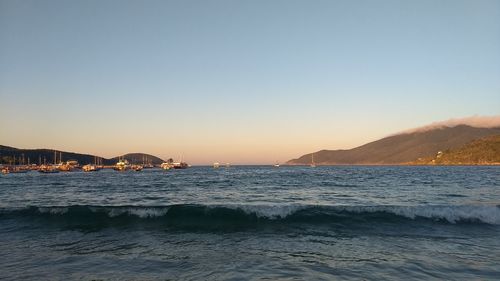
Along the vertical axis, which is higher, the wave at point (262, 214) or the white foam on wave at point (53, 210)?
the white foam on wave at point (53, 210)

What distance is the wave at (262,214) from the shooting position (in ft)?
62.5

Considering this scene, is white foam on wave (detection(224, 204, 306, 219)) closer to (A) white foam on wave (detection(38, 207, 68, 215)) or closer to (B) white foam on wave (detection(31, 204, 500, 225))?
(B) white foam on wave (detection(31, 204, 500, 225))

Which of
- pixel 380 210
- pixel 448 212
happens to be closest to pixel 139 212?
pixel 380 210

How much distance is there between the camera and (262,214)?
1992cm

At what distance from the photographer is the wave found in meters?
19.0

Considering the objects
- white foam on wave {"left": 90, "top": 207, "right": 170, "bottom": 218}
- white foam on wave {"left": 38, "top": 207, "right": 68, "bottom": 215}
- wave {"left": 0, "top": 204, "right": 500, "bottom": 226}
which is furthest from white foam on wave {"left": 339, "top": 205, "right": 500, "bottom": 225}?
white foam on wave {"left": 38, "top": 207, "right": 68, "bottom": 215}

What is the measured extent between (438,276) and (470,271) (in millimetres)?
1096

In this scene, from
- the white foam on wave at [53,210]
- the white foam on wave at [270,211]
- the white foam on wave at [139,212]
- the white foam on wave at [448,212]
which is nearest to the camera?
the white foam on wave at [448,212]

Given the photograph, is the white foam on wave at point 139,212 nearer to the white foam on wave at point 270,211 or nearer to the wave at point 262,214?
the wave at point 262,214

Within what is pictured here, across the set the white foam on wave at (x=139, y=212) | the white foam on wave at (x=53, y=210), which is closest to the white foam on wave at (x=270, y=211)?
the white foam on wave at (x=139, y=212)

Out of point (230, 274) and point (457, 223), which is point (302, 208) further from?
point (230, 274)

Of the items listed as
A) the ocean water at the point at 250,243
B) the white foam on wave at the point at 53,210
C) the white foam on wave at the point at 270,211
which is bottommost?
the ocean water at the point at 250,243

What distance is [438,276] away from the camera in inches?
358

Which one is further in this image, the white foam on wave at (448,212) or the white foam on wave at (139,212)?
the white foam on wave at (139,212)
